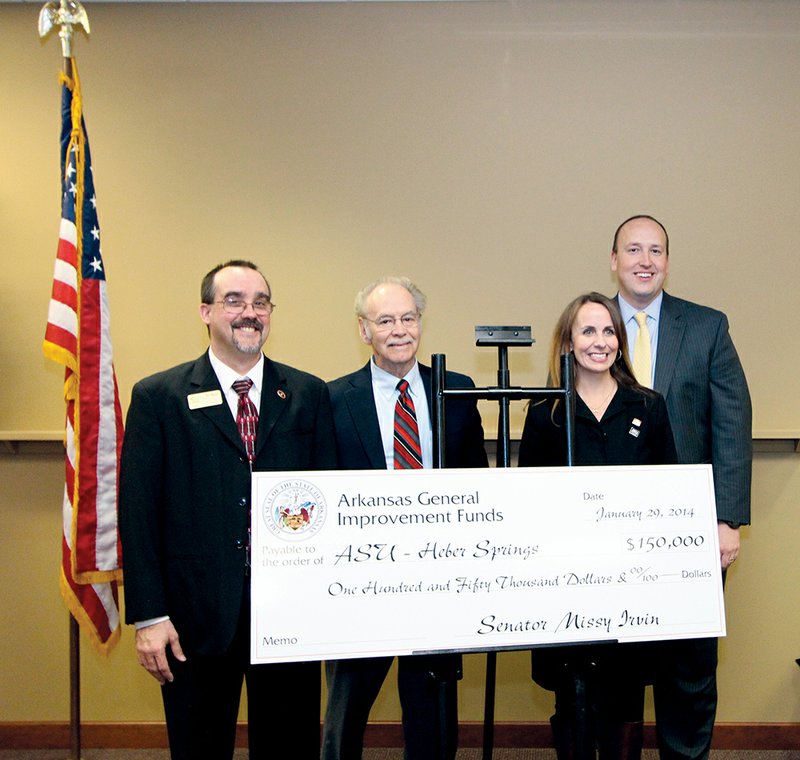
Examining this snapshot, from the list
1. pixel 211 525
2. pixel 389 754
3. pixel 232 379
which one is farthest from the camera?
pixel 389 754

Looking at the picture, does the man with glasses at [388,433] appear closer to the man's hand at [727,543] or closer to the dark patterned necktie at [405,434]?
the dark patterned necktie at [405,434]

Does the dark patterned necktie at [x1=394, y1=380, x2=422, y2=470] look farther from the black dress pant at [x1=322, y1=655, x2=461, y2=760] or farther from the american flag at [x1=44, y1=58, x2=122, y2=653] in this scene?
the american flag at [x1=44, y1=58, x2=122, y2=653]

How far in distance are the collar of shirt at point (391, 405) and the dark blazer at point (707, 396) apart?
0.82 metres

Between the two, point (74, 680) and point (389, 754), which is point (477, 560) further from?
point (389, 754)

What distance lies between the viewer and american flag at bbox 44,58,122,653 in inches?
99.5

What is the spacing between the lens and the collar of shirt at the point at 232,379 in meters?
2.14

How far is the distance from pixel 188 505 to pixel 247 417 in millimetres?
269

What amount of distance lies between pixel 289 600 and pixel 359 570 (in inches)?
6.4

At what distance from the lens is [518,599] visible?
181 cm

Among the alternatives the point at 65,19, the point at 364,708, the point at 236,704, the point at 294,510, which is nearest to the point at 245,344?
the point at 294,510

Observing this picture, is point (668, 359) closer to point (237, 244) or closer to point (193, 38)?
point (237, 244)

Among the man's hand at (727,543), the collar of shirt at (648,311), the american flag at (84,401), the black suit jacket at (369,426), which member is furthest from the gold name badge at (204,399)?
the man's hand at (727,543)

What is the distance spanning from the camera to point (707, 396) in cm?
268

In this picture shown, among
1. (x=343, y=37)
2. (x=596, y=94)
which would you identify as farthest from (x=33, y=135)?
(x=596, y=94)
